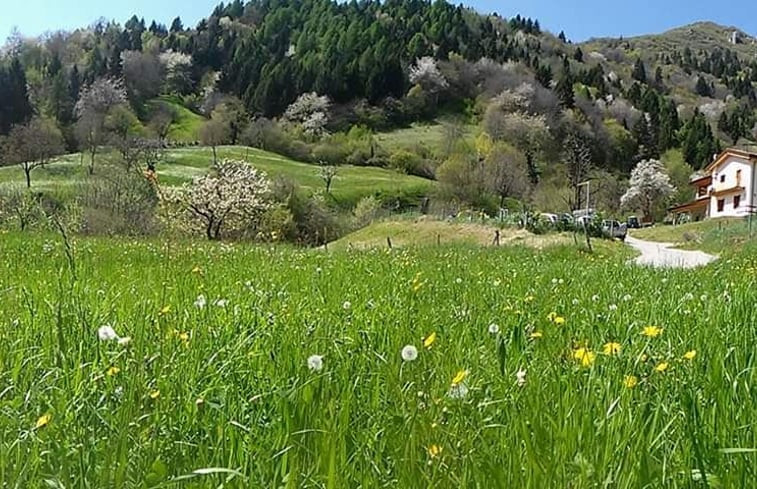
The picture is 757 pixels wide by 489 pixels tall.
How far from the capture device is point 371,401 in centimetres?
174

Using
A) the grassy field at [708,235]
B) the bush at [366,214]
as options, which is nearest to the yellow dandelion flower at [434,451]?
the grassy field at [708,235]

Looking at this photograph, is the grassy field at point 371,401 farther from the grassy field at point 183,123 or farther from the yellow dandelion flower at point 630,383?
the grassy field at point 183,123

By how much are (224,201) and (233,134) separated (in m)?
54.4

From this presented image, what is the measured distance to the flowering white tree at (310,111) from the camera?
350 feet

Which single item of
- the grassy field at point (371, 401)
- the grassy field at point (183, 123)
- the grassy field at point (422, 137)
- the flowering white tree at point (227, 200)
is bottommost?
the flowering white tree at point (227, 200)

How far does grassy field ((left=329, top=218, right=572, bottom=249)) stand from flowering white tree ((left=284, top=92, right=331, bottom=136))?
73294 mm

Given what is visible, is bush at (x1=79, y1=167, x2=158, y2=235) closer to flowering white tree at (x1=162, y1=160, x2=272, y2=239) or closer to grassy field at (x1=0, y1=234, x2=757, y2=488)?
flowering white tree at (x1=162, y1=160, x2=272, y2=239)

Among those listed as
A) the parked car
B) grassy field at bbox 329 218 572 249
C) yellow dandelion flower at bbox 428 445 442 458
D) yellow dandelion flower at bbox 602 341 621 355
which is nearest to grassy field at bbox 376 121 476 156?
the parked car

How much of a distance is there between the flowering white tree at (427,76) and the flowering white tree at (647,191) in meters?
53.9

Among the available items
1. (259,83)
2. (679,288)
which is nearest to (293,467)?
(679,288)

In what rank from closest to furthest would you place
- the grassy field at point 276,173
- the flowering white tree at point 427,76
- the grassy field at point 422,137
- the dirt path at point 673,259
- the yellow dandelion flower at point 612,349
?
the yellow dandelion flower at point 612,349, the dirt path at point 673,259, the grassy field at point 276,173, the grassy field at point 422,137, the flowering white tree at point 427,76

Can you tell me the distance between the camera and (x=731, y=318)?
9.14ft

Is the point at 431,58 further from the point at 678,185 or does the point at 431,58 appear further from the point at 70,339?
the point at 70,339

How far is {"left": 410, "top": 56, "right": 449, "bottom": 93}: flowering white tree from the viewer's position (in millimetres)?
123312
